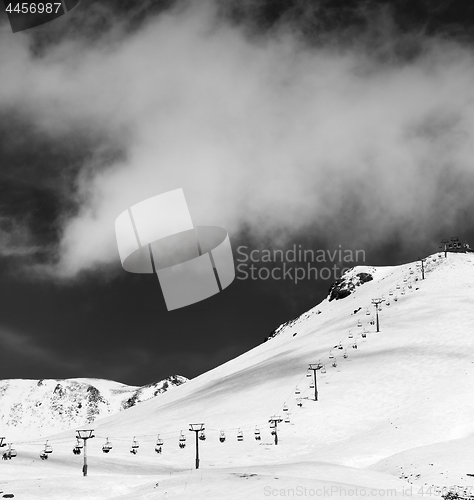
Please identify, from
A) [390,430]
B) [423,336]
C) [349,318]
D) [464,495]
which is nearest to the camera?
[464,495]

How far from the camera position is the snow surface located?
28.6 m

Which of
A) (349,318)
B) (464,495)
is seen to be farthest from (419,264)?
(464,495)

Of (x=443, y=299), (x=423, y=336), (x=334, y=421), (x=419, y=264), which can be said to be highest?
(x=419, y=264)

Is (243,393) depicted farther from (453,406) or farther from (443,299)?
(443,299)

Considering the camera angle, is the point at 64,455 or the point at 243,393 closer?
the point at 64,455

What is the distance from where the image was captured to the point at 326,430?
58219 millimetres

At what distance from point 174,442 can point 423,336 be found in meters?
41.7

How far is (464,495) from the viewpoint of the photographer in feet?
83.7

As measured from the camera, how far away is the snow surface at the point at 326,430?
2862 cm

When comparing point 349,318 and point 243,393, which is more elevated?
point 349,318

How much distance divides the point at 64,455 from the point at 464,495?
35413 millimetres

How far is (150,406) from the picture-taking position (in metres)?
102

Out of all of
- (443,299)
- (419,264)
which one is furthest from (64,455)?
(419,264)

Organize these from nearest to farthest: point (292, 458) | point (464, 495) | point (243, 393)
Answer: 1. point (464, 495)
2. point (292, 458)
3. point (243, 393)
